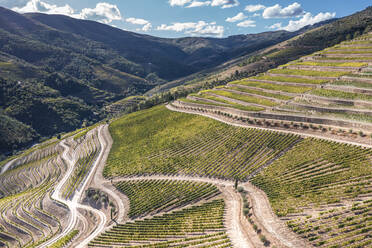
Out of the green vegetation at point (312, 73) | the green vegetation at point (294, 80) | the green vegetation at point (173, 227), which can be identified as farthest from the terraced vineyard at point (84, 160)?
the green vegetation at point (312, 73)

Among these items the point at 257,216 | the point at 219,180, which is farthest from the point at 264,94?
the point at 257,216

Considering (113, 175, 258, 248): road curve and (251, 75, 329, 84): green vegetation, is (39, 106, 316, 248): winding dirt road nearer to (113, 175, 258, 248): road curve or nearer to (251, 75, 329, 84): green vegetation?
(113, 175, 258, 248): road curve

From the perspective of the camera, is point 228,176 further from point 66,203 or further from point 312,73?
point 312,73

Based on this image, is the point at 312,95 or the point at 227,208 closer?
the point at 227,208

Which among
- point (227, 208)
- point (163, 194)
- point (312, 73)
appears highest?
point (312, 73)

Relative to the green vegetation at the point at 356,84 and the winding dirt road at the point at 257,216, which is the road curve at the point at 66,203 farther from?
the green vegetation at the point at 356,84

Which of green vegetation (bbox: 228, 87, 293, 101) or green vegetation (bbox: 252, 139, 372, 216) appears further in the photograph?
green vegetation (bbox: 228, 87, 293, 101)

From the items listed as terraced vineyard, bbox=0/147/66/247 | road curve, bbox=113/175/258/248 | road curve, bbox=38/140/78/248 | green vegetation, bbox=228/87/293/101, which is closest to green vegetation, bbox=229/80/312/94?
green vegetation, bbox=228/87/293/101

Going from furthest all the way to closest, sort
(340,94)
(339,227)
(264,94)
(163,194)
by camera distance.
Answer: (264,94), (340,94), (163,194), (339,227)
